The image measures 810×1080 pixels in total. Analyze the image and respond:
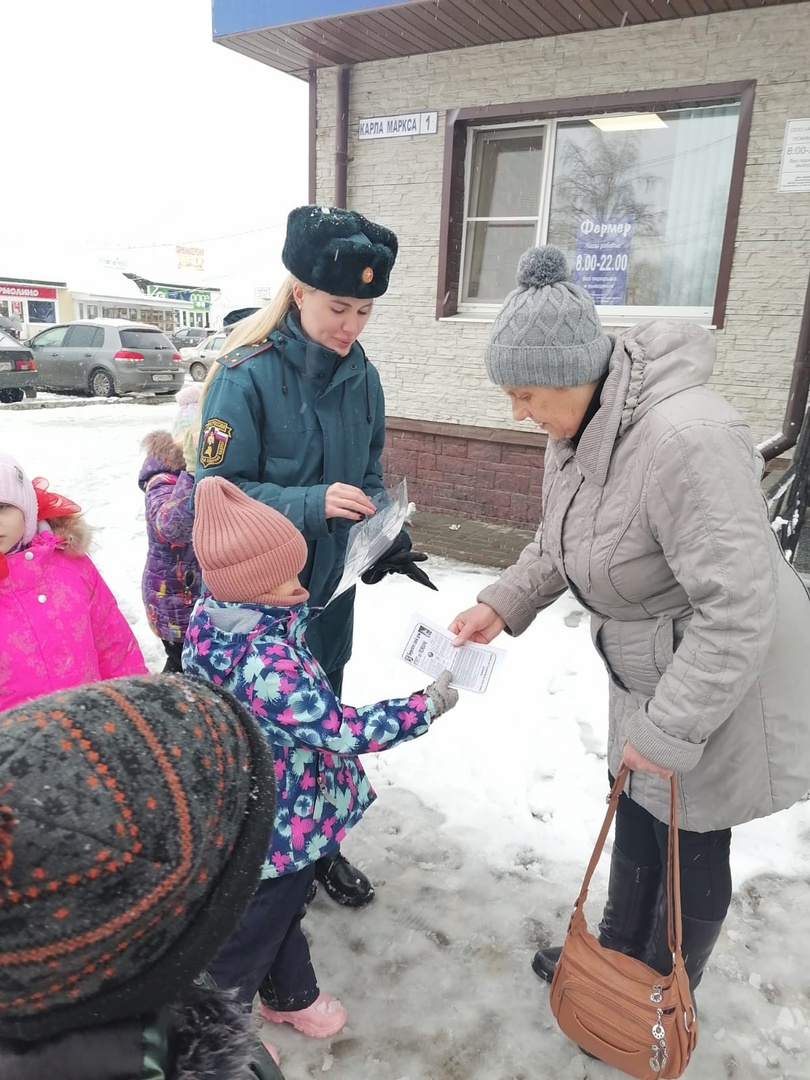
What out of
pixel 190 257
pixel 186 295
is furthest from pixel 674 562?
pixel 190 257

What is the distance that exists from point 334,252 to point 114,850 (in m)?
1.77

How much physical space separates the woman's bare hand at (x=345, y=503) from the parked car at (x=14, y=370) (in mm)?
16080

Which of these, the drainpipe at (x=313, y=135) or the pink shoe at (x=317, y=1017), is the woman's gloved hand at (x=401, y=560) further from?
the drainpipe at (x=313, y=135)

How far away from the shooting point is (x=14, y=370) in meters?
15.9

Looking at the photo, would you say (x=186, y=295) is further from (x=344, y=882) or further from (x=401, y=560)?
(x=344, y=882)

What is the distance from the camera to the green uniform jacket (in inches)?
83.0

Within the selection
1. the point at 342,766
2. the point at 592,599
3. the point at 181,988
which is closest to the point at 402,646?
the point at 342,766

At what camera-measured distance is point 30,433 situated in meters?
11.8

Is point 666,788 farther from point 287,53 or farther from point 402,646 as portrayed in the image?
point 287,53

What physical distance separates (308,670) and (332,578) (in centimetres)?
66

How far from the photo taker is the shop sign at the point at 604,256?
20.2 feet

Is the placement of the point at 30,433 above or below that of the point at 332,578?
below

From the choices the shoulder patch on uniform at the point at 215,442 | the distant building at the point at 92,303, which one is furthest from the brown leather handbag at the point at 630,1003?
the distant building at the point at 92,303

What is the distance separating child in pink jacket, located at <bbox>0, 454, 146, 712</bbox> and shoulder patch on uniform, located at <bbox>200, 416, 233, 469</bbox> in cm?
42
